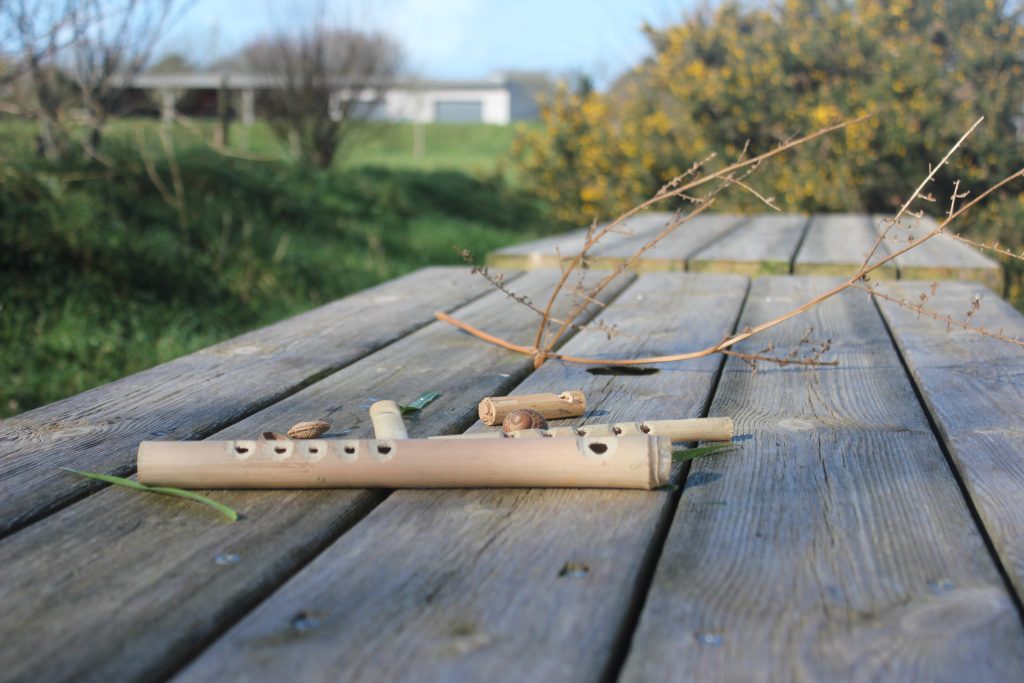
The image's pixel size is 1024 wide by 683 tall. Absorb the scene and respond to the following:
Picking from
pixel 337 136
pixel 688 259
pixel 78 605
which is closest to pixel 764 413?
pixel 78 605

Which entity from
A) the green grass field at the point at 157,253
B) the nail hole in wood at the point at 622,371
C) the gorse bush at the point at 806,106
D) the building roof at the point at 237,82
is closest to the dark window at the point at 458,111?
the building roof at the point at 237,82

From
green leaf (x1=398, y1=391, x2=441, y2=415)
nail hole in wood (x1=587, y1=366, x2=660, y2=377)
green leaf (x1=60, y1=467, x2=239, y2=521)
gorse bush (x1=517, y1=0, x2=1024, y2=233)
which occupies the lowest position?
nail hole in wood (x1=587, y1=366, x2=660, y2=377)

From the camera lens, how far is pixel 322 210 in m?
7.63

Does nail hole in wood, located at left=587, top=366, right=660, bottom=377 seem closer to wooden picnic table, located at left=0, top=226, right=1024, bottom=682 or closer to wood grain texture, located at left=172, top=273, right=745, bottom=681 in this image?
wooden picnic table, located at left=0, top=226, right=1024, bottom=682

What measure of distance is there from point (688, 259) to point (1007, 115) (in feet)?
17.1

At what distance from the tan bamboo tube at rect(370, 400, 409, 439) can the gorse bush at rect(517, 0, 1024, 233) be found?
5703mm

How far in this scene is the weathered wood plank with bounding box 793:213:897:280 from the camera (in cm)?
297

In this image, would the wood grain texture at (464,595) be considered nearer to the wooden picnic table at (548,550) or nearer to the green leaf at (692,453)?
the wooden picnic table at (548,550)

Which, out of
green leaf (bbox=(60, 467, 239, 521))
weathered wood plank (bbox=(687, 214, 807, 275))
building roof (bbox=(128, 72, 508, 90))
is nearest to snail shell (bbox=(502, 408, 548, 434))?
green leaf (bbox=(60, 467, 239, 521))

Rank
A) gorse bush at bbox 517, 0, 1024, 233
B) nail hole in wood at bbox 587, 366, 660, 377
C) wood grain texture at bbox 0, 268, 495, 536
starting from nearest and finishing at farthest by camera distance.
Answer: wood grain texture at bbox 0, 268, 495, 536, nail hole in wood at bbox 587, 366, 660, 377, gorse bush at bbox 517, 0, 1024, 233

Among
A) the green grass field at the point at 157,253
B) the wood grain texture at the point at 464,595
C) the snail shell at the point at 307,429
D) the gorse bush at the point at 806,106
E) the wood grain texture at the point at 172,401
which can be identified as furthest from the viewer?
the gorse bush at the point at 806,106

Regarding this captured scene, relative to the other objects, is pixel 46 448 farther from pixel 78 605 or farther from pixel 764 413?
pixel 764 413

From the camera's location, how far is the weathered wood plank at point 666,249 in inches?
124

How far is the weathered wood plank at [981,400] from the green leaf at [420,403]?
0.70m
